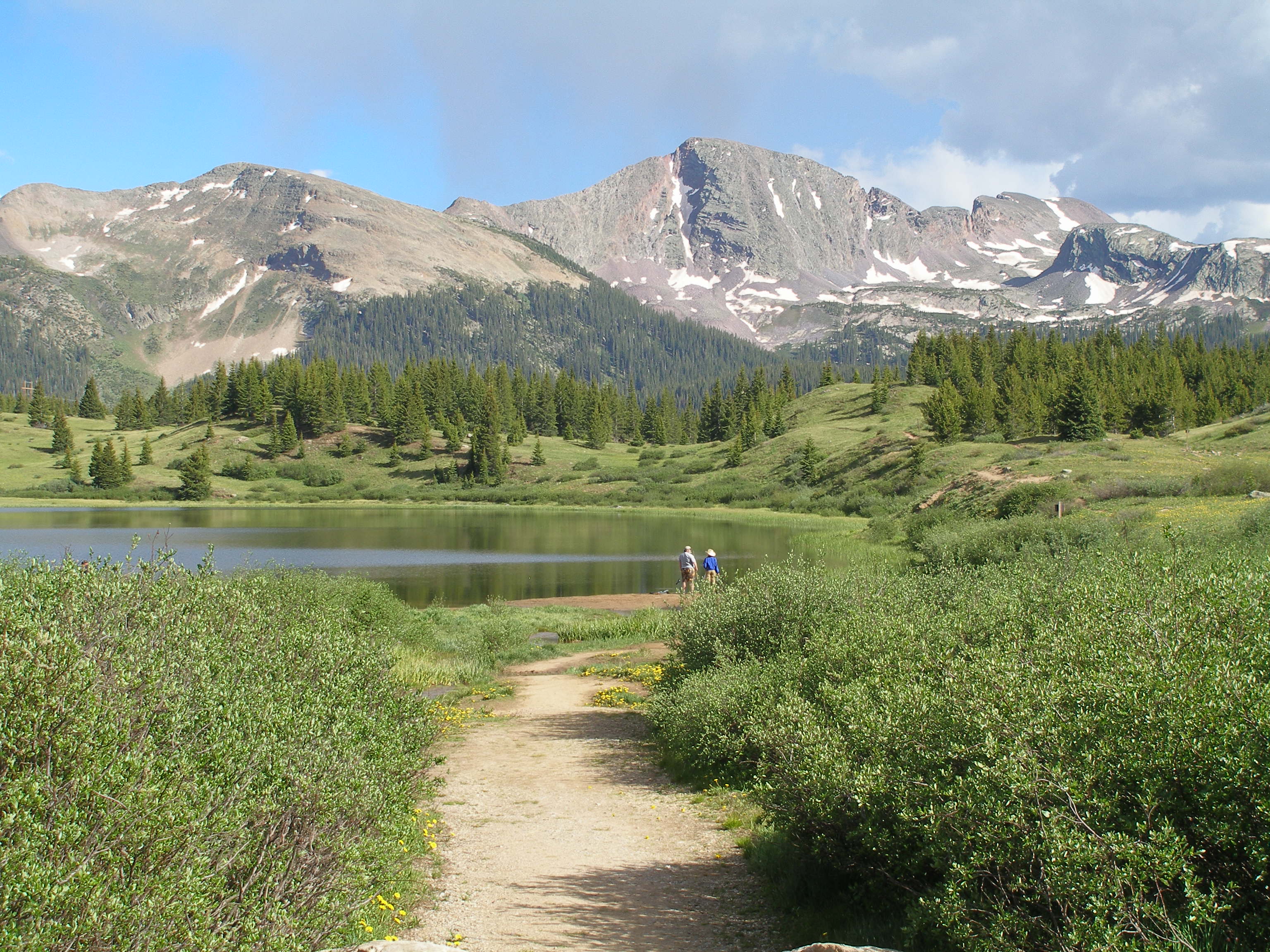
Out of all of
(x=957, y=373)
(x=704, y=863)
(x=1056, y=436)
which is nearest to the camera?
(x=704, y=863)

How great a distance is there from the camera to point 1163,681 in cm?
600

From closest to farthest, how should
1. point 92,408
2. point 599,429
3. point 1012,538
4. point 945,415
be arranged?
point 1012,538
point 945,415
point 599,429
point 92,408

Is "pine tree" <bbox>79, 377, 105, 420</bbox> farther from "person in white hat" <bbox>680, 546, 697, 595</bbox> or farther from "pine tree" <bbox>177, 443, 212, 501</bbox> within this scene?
"person in white hat" <bbox>680, 546, 697, 595</bbox>

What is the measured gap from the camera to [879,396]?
131625 mm

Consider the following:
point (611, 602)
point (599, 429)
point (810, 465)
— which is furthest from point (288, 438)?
point (611, 602)

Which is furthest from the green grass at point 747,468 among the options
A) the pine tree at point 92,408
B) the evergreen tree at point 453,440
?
the pine tree at point 92,408

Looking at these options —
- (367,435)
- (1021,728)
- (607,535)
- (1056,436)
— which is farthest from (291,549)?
(367,435)

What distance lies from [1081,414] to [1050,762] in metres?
90.8

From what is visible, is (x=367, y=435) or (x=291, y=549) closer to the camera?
(x=291, y=549)

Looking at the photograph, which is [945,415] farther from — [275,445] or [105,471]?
[105,471]

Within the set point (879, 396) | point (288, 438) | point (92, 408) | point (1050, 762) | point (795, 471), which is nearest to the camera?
point (1050, 762)

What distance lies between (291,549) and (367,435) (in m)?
88.2

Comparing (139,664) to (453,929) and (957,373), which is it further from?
(957,373)

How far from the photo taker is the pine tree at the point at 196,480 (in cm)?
11044
